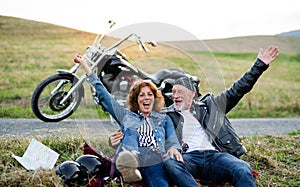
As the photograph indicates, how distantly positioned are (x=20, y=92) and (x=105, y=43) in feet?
19.2

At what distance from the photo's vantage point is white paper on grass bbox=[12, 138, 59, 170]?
13.4ft

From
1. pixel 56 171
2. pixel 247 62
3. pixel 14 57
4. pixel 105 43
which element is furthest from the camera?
pixel 247 62

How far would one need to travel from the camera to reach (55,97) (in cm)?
641

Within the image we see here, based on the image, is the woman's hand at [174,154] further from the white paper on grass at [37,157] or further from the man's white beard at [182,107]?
the white paper on grass at [37,157]

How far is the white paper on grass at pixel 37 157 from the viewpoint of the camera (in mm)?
4086

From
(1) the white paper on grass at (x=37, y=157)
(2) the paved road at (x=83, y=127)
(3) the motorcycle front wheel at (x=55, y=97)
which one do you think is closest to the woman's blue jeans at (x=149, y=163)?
(2) the paved road at (x=83, y=127)

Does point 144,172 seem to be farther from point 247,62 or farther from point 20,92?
point 247,62

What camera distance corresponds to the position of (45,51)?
1916cm

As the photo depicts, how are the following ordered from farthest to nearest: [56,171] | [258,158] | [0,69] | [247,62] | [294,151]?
1. [247,62]
2. [0,69]
3. [294,151]
4. [258,158]
5. [56,171]

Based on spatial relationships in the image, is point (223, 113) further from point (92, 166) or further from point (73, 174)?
point (73, 174)

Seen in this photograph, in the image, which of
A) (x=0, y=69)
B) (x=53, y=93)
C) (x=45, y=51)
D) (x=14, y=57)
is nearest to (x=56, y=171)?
(x=53, y=93)

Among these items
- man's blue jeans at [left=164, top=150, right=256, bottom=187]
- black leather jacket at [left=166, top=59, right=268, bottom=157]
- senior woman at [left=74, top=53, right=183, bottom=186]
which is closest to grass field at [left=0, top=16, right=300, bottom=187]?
black leather jacket at [left=166, top=59, right=268, bottom=157]

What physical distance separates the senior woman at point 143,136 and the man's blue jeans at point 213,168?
0.37 ft

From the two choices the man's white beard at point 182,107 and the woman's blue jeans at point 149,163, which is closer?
the woman's blue jeans at point 149,163
